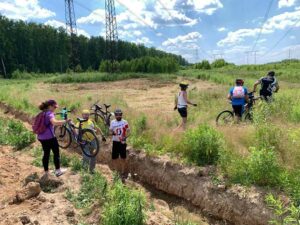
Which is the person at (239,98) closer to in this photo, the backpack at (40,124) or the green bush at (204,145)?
the green bush at (204,145)

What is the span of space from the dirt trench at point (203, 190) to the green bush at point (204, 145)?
0.94ft

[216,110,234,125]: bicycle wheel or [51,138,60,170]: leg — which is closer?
[51,138,60,170]: leg

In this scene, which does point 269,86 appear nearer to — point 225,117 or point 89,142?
point 225,117

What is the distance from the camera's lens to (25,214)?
256 inches

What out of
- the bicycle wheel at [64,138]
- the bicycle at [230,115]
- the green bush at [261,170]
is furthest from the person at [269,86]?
the bicycle wheel at [64,138]

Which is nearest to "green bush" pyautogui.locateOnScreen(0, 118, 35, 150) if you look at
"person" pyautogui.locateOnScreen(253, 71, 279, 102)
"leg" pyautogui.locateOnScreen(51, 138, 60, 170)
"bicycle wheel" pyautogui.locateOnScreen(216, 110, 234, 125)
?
"leg" pyautogui.locateOnScreen(51, 138, 60, 170)

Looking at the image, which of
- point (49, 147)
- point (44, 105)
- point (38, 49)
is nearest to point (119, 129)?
point (49, 147)

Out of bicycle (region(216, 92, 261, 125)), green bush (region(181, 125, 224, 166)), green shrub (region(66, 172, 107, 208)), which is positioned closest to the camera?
green shrub (region(66, 172, 107, 208))

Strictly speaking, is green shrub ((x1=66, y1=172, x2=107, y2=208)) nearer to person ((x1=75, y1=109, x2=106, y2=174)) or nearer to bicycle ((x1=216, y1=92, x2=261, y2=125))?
person ((x1=75, y1=109, x2=106, y2=174))

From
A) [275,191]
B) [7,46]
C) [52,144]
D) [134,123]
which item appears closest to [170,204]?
[275,191]

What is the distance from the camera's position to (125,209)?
575cm

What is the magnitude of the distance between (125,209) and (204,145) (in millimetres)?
3604

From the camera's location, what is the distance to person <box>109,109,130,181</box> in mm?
9023

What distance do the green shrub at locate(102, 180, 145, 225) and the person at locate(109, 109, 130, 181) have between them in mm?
→ 3004
